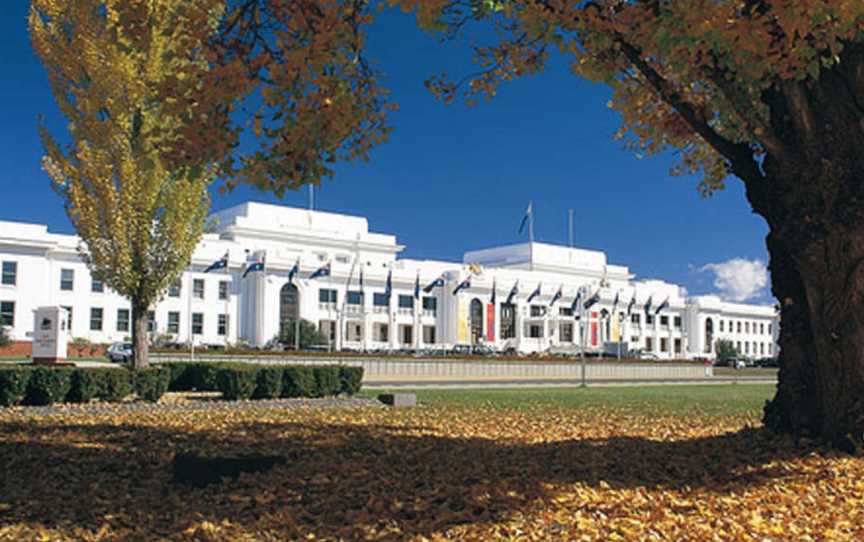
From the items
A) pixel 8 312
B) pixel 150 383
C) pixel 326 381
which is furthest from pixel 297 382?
pixel 8 312

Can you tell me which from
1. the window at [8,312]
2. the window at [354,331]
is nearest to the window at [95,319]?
the window at [8,312]

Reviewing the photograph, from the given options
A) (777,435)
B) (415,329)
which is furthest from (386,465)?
(415,329)

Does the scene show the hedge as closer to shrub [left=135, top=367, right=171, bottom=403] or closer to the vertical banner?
shrub [left=135, top=367, right=171, bottom=403]

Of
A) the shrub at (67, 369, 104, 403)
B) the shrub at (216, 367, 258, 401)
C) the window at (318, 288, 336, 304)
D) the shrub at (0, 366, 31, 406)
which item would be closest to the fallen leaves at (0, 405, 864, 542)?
the shrub at (0, 366, 31, 406)

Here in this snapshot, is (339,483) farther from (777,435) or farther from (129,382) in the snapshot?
(129,382)

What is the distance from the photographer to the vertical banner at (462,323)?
86.4m

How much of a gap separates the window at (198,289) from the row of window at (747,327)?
70.6 metres

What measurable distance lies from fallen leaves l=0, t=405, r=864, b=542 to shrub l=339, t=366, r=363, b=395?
10.1m

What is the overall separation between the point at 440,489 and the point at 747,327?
118 metres

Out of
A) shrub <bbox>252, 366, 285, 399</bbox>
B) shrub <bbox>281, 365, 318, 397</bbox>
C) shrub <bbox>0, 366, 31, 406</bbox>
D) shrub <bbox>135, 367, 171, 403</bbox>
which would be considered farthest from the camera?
shrub <bbox>281, 365, 318, 397</bbox>

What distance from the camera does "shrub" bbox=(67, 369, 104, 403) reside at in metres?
17.7

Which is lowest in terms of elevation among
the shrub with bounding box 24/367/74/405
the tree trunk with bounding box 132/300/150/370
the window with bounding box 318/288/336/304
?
the shrub with bounding box 24/367/74/405

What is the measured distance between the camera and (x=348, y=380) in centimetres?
2189

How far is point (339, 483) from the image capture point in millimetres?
7773
